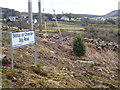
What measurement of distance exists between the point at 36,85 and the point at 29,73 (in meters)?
0.85

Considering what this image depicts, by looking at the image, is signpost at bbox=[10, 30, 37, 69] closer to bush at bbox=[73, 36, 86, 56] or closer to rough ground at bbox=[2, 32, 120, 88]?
rough ground at bbox=[2, 32, 120, 88]

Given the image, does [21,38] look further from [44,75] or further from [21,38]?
[44,75]

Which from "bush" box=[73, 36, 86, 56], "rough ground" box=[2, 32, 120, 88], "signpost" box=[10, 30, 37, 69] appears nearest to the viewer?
"rough ground" box=[2, 32, 120, 88]

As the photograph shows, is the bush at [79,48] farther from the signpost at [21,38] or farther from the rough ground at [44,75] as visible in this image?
the signpost at [21,38]

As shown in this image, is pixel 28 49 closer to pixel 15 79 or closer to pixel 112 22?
pixel 15 79

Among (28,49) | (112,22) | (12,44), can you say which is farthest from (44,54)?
(112,22)

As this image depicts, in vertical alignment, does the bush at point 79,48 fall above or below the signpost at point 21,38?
below

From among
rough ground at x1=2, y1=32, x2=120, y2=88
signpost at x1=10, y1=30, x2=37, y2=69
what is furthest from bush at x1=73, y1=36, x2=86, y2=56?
signpost at x1=10, y1=30, x2=37, y2=69

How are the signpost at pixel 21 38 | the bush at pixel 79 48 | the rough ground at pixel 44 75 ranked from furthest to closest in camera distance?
the bush at pixel 79 48, the signpost at pixel 21 38, the rough ground at pixel 44 75

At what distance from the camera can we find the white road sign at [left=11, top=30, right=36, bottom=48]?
6.06 meters

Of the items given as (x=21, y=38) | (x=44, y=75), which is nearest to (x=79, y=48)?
(x=44, y=75)

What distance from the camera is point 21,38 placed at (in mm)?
6363

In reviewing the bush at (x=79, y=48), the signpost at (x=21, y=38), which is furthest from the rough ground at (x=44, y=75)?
the bush at (x=79, y=48)

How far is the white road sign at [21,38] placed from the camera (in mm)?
6062
